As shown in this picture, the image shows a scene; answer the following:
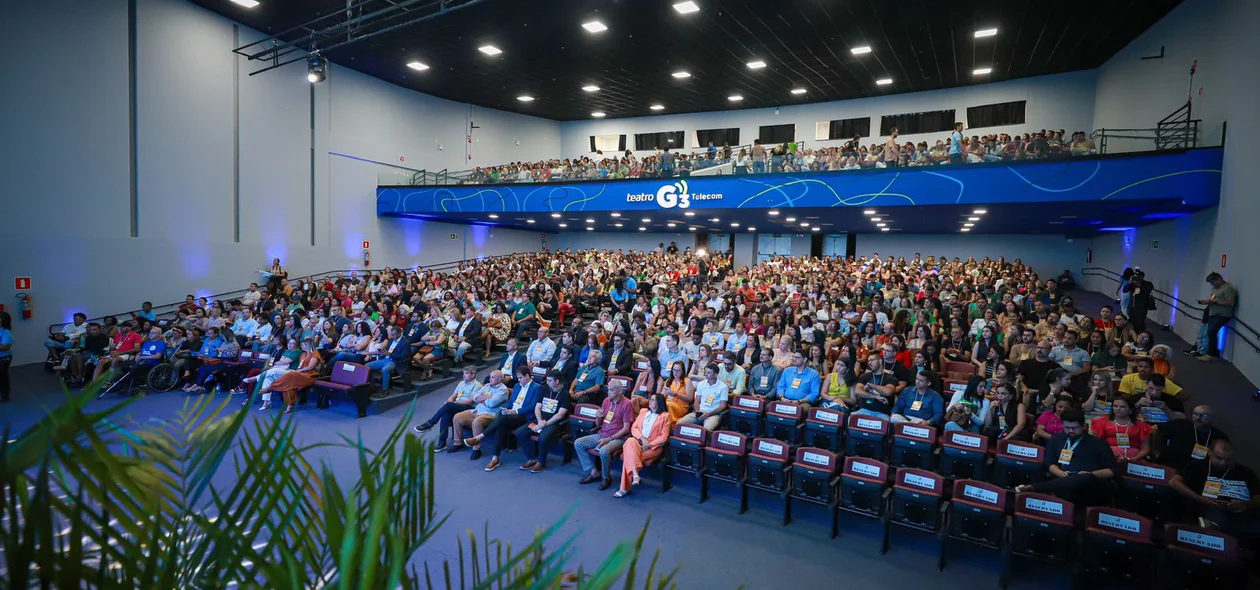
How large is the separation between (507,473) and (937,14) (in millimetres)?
15124

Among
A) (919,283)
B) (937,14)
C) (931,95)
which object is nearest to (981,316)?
(919,283)

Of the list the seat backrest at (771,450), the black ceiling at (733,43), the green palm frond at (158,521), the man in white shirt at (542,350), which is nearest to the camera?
the green palm frond at (158,521)

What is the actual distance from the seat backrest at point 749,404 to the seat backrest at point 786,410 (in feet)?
0.39

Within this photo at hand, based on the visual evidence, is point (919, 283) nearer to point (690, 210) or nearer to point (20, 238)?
point (690, 210)

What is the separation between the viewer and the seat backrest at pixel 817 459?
5.86m

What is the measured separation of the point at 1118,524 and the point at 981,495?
3.10ft

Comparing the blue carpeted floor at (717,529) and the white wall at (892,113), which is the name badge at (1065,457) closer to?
the blue carpeted floor at (717,529)

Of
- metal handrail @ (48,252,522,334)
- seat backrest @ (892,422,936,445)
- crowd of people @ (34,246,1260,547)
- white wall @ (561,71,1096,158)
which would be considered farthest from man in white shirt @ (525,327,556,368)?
white wall @ (561,71,1096,158)

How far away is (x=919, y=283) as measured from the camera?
15.0m

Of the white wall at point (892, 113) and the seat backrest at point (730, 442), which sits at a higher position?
the white wall at point (892, 113)

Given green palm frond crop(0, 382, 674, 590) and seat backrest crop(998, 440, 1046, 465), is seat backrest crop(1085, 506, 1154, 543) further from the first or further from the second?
green palm frond crop(0, 382, 674, 590)

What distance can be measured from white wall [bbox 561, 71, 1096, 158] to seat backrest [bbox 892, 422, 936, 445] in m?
19.4

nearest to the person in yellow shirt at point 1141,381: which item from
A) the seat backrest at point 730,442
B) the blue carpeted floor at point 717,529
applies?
the blue carpeted floor at point 717,529

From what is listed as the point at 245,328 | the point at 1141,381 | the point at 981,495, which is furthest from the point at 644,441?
the point at 245,328
